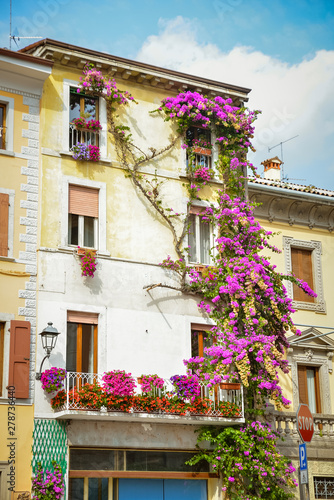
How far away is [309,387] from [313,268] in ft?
13.3

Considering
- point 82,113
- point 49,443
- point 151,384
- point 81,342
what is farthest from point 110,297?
point 82,113

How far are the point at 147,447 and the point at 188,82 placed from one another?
10934mm

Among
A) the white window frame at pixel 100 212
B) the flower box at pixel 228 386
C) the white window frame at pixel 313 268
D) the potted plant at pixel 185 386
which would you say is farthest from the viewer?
the white window frame at pixel 313 268

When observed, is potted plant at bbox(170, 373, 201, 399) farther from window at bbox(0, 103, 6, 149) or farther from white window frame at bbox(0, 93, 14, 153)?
window at bbox(0, 103, 6, 149)

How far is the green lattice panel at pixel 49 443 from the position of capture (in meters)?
19.6

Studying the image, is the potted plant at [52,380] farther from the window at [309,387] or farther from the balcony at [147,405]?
the window at [309,387]

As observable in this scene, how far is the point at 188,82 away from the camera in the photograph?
24938 mm

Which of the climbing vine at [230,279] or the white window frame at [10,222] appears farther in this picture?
the climbing vine at [230,279]

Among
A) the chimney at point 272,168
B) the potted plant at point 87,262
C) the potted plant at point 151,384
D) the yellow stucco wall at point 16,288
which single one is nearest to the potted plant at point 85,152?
the yellow stucco wall at point 16,288

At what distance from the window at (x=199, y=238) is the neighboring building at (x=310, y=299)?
2.47m

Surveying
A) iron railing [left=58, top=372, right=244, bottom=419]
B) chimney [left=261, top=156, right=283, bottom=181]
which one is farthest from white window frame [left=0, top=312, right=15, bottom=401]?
chimney [left=261, top=156, right=283, bottom=181]

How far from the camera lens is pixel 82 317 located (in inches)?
846

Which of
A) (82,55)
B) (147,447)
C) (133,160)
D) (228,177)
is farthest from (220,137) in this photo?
(147,447)

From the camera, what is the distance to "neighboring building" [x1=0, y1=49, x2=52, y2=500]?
63.6 feet
